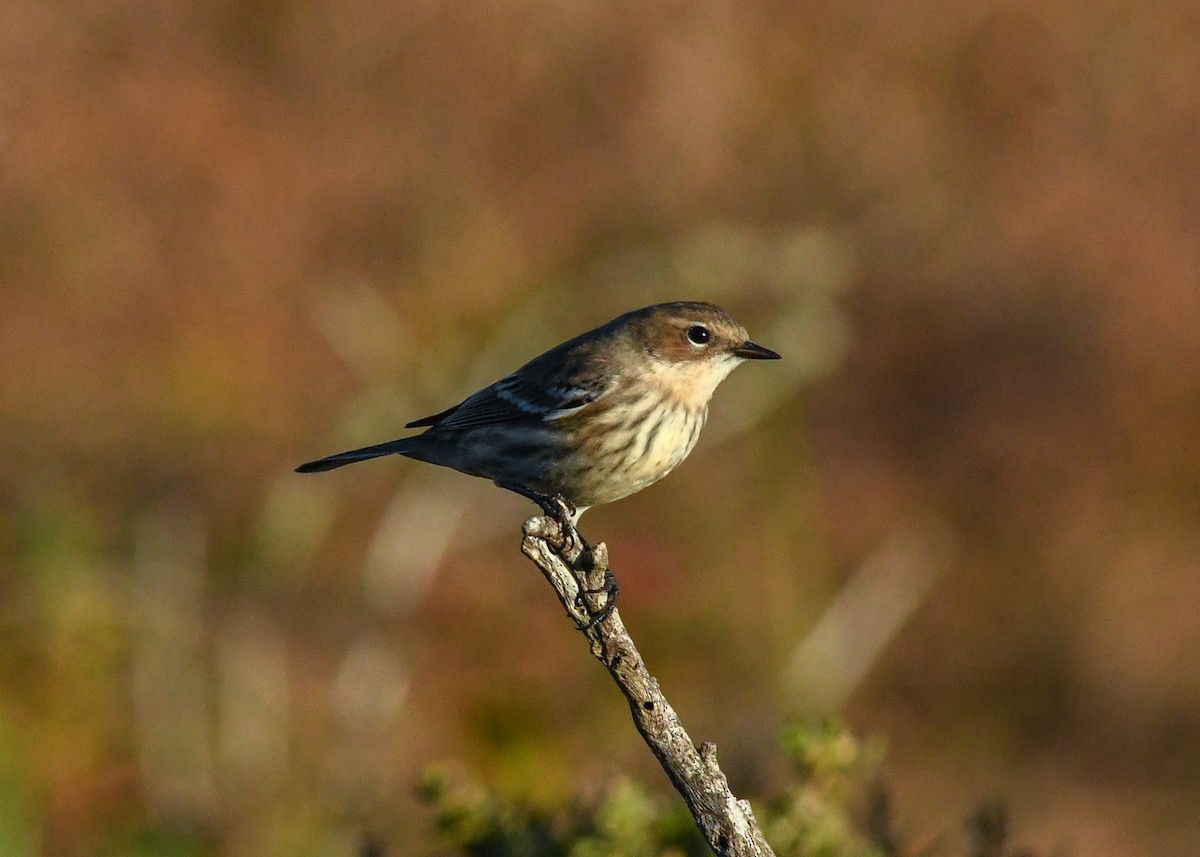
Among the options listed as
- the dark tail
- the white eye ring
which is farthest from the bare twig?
the dark tail

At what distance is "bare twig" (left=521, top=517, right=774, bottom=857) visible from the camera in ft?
11.6

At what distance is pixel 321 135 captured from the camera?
15.3 m

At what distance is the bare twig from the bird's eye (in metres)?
1.97

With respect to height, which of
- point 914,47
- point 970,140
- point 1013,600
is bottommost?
point 1013,600

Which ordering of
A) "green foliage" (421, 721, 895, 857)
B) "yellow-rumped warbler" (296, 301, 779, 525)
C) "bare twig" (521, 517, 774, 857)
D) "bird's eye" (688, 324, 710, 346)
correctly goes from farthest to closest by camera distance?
"bird's eye" (688, 324, 710, 346)
"yellow-rumped warbler" (296, 301, 779, 525)
"green foliage" (421, 721, 895, 857)
"bare twig" (521, 517, 774, 857)

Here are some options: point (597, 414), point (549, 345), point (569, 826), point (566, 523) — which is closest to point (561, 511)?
point (597, 414)

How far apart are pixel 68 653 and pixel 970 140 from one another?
1082 cm

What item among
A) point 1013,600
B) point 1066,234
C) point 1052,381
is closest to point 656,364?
Answer: point 1013,600

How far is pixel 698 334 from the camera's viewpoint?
6098mm

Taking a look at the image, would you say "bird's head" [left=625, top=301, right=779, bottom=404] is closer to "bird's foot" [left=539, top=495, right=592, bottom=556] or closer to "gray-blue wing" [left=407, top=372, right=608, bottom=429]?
"gray-blue wing" [left=407, top=372, right=608, bottom=429]

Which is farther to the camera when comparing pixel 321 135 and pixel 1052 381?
pixel 321 135

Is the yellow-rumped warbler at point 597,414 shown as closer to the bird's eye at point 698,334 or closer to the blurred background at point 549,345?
the bird's eye at point 698,334

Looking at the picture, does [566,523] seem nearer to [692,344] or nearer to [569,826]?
[569,826]

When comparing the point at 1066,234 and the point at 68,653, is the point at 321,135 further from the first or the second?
the point at 68,653
